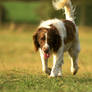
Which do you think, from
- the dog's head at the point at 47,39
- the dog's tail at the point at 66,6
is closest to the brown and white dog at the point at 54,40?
the dog's head at the point at 47,39

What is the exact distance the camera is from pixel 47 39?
839 cm

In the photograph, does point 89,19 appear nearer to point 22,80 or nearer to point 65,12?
point 65,12

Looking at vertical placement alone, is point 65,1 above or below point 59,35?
above

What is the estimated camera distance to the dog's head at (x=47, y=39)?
27.6ft

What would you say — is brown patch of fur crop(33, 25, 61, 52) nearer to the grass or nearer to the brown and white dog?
the brown and white dog

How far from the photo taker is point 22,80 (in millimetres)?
8070

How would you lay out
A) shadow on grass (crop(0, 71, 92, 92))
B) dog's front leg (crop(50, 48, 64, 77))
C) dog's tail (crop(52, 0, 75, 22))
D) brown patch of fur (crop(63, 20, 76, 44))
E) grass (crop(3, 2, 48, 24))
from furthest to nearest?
grass (crop(3, 2, 48, 24)) → dog's tail (crop(52, 0, 75, 22)) → brown patch of fur (crop(63, 20, 76, 44)) → dog's front leg (crop(50, 48, 64, 77)) → shadow on grass (crop(0, 71, 92, 92))

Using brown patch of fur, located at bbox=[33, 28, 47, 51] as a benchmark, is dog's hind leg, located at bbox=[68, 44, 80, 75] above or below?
below

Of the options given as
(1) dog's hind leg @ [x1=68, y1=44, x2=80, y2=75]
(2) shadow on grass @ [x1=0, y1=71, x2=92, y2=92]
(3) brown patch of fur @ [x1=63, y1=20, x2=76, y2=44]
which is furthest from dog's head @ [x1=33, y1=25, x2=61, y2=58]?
(1) dog's hind leg @ [x1=68, y1=44, x2=80, y2=75]

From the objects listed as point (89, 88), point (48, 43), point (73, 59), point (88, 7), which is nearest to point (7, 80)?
point (48, 43)

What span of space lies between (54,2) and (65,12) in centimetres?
43

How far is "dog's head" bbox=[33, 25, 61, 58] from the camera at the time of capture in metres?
8.40

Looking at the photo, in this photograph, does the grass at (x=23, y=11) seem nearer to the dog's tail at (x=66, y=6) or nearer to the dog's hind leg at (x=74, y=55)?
the dog's tail at (x=66, y=6)

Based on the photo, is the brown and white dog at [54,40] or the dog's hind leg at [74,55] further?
the dog's hind leg at [74,55]
